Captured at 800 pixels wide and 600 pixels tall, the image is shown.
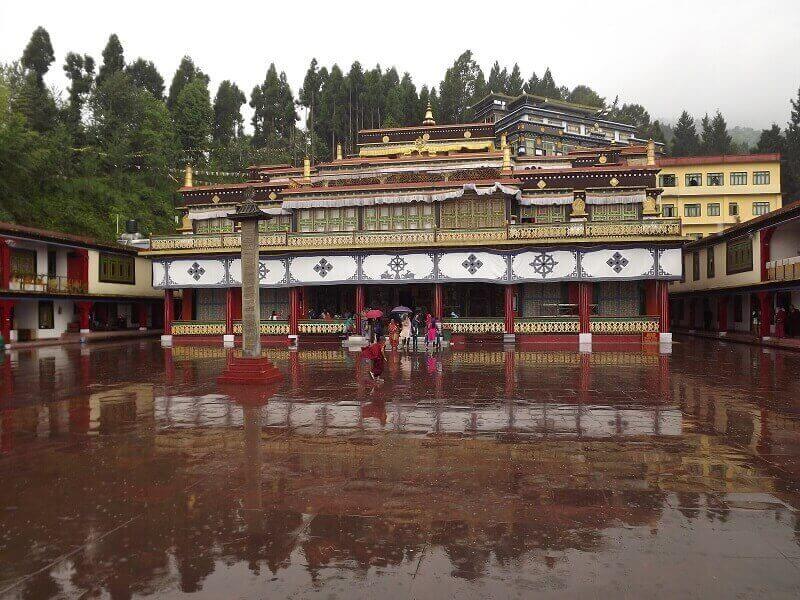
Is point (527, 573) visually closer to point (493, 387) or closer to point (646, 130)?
point (493, 387)

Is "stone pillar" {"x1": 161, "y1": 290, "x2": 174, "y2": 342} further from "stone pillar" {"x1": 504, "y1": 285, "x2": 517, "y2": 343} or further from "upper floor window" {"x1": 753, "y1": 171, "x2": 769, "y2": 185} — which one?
"upper floor window" {"x1": 753, "y1": 171, "x2": 769, "y2": 185}

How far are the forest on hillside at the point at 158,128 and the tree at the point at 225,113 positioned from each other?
0.59 feet

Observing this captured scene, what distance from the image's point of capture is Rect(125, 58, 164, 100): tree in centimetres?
7962

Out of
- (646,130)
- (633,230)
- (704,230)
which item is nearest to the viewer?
(633,230)

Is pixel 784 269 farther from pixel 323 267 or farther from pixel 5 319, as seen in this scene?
pixel 5 319

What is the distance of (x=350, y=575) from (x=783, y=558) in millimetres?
3672

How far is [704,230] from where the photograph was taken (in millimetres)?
54094

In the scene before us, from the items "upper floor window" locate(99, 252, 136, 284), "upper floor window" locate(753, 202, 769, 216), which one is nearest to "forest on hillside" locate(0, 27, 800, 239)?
"upper floor window" locate(99, 252, 136, 284)

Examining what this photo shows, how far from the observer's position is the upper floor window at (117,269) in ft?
130

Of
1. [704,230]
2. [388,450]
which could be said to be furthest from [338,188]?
[704,230]

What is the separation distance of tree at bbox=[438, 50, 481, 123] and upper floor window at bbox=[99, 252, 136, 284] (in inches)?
2070

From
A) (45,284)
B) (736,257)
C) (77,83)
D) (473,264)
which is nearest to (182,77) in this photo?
(77,83)

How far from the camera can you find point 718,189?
53.8 meters

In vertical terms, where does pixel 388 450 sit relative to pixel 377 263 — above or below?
below
